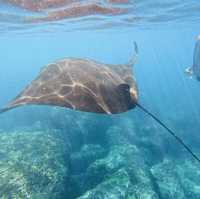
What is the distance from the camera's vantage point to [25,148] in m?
13.8

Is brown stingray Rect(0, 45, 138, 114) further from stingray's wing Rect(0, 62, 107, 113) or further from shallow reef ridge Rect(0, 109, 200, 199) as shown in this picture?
shallow reef ridge Rect(0, 109, 200, 199)

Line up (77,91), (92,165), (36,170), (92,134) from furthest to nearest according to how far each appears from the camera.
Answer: (92,134) → (92,165) → (36,170) → (77,91)

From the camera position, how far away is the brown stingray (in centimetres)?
629

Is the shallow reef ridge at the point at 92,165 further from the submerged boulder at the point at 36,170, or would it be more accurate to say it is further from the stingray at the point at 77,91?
the stingray at the point at 77,91

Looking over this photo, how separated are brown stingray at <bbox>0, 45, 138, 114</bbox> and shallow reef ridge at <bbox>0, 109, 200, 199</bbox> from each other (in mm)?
4651

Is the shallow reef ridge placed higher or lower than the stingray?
lower

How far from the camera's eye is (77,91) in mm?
6590

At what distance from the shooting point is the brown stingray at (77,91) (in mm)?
6289

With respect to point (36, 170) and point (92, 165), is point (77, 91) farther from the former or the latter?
point (92, 165)

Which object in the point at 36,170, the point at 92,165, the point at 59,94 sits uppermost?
the point at 59,94

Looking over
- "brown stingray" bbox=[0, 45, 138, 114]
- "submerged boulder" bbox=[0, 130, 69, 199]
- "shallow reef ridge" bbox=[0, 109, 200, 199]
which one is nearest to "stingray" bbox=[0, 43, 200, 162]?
"brown stingray" bbox=[0, 45, 138, 114]

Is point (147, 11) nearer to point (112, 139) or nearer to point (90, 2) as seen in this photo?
point (90, 2)

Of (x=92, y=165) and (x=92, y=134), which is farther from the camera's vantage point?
(x=92, y=134)

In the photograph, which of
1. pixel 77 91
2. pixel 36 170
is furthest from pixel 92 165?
pixel 77 91
